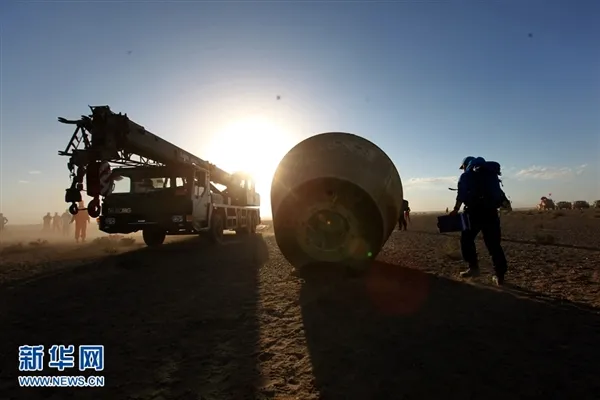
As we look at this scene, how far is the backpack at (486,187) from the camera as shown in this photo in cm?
549

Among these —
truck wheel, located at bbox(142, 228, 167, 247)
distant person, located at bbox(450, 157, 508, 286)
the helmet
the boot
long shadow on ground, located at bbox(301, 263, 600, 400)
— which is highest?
the helmet

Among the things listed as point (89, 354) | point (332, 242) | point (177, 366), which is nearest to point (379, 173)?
point (332, 242)

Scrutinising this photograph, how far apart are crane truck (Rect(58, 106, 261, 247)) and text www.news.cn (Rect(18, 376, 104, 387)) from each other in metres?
5.66

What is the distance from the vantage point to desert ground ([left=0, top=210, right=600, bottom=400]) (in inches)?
104

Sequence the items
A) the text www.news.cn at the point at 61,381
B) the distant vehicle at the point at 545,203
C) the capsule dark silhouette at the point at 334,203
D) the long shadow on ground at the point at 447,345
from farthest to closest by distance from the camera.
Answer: the distant vehicle at the point at 545,203 → the capsule dark silhouette at the point at 334,203 → the text www.news.cn at the point at 61,381 → the long shadow on ground at the point at 447,345

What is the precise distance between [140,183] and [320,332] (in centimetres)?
909

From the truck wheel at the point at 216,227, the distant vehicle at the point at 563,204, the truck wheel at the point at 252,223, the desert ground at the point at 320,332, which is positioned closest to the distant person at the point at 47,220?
the truck wheel at the point at 252,223

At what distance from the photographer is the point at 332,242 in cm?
549

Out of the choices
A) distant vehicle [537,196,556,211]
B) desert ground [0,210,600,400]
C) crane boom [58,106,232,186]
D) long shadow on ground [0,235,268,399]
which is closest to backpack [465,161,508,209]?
desert ground [0,210,600,400]

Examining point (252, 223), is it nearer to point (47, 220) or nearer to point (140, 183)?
point (140, 183)

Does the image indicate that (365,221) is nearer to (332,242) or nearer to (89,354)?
(332,242)

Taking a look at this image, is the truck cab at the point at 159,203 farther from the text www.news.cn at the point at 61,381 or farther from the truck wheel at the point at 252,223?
the text www.news.cn at the point at 61,381

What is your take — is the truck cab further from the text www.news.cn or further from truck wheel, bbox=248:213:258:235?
the text www.news.cn

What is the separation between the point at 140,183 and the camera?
10969mm
